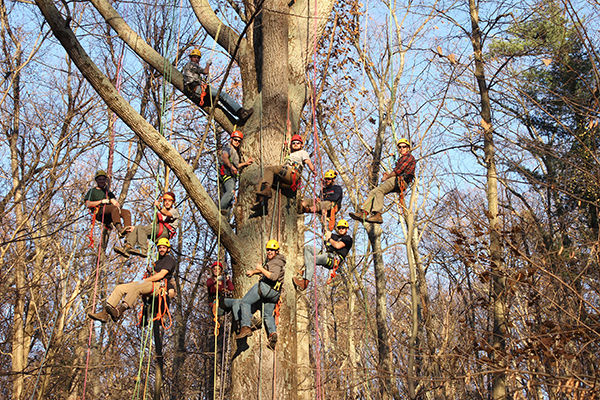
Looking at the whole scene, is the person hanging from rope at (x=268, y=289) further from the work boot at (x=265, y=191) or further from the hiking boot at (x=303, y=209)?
the hiking boot at (x=303, y=209)

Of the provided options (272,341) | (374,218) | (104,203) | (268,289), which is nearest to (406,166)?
(374,218)

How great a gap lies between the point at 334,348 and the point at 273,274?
14.4m

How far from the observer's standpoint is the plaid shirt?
25.3 feet

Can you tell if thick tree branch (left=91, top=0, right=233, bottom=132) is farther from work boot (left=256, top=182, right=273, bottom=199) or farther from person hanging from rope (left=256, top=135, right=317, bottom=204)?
work boot (left=256, top=182, right=273, bottom=199)

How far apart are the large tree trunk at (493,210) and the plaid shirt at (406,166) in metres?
0.98

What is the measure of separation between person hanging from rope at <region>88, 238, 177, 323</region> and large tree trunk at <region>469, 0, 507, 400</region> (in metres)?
3.89

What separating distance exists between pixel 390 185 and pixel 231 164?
7.23 feet

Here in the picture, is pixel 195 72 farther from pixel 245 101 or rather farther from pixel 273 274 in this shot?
pixel 273 274

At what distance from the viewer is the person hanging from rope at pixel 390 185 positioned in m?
7.46

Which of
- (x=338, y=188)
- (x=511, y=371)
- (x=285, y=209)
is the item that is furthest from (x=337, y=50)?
(x=511, y=371)

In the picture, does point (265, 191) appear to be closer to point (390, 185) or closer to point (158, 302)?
point (158, 302)

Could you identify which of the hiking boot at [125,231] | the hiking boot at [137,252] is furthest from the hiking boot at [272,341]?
the hiking boot at [125,231]

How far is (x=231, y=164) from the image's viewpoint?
7.09m

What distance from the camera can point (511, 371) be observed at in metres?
5.25
